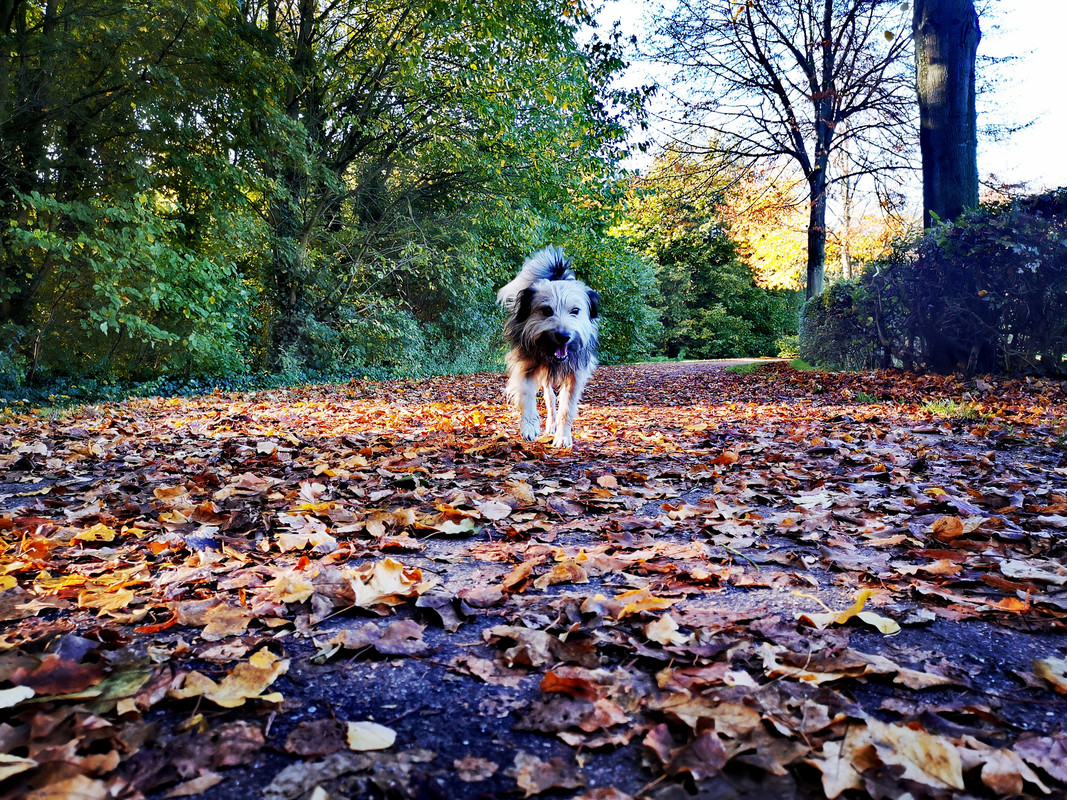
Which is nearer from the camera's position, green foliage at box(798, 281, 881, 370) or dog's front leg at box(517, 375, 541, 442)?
dog's front leg at box(517, 375, 541, 442)

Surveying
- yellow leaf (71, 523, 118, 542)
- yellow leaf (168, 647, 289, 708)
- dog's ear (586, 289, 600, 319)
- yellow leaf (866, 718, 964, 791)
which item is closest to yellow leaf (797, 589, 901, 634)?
yellow leaf (866, 718, 964, 791)

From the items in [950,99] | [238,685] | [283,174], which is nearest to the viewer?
[238,685]

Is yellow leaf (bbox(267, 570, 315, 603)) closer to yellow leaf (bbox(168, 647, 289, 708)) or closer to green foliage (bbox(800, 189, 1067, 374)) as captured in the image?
yellow leaf (bbox(168, 647, 289, 708))

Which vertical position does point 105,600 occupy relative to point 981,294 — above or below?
below

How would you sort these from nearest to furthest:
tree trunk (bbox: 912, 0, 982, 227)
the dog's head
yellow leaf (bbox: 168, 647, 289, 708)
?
yellow leaf (bbox: 168, 647, 289, 708), the dog's head, tree trunk (bbox: 912, 0, 982, 227)

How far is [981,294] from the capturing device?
26.3 feet

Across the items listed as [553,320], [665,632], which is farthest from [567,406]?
[665,632]

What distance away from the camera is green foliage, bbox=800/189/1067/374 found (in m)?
7.56

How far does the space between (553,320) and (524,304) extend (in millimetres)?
538

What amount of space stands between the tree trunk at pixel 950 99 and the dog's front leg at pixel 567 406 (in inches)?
318

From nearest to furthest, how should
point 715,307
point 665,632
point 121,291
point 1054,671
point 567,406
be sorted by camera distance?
point 1054,671, point 665,632, point 567,406, point 121,291, point 715,307

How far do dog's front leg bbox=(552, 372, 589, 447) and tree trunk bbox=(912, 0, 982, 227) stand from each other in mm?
8067

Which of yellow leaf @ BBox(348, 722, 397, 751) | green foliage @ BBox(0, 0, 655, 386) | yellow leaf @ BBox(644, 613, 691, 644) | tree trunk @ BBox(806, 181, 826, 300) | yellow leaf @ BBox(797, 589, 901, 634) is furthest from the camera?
tree trunk @ BBox(806, 181, 826, 300)

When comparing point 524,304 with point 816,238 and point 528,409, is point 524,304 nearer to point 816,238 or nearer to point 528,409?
point 528,409
